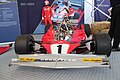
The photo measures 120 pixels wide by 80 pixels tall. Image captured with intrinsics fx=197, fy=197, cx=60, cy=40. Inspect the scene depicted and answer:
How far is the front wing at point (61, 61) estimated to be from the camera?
159 cm

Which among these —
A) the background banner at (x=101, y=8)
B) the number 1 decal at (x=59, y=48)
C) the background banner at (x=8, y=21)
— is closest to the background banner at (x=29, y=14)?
the background banner at (x=101, y=8)

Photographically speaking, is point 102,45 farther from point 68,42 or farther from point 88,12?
point 88,12

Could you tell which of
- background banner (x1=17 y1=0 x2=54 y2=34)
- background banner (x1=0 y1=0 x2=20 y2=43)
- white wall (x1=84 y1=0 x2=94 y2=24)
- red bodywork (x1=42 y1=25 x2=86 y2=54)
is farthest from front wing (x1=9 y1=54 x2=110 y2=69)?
white wall (x1=84 y1=0 x2=94 y2=24)

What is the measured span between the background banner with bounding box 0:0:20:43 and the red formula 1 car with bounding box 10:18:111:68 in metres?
1.08

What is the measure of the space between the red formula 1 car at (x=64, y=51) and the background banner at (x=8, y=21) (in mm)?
1075

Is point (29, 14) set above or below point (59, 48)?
above

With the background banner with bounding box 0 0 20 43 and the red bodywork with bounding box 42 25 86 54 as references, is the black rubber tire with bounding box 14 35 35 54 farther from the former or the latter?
the background banner with bounding box 0 0 20 43

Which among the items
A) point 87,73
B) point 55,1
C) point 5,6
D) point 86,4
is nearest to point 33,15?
point 55,1

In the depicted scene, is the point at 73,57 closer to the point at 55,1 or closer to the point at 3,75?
the point at 3,75

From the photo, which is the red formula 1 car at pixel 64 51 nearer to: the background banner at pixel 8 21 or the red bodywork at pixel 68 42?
the red bodywork at pixel 68 42

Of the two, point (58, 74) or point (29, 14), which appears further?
point (29, 14)

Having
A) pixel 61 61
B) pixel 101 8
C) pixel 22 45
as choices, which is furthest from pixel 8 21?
pixel 101 8

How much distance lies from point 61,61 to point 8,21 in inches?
72.6

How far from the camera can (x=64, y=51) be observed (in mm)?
1939
